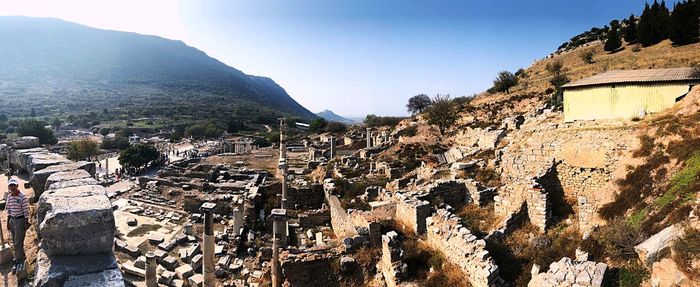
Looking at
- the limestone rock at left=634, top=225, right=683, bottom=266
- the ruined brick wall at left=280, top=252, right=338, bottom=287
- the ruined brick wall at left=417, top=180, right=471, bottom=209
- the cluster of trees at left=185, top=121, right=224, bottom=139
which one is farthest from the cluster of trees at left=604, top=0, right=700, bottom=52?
the cluster of trees at left=185, top=121, right=224, bottom=139

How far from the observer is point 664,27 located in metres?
45.4

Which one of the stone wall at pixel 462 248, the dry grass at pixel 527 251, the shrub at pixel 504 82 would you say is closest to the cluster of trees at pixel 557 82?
the shrub at pixel 504 82

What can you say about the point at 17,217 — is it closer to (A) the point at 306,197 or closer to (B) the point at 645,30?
(A) the point at 306,197

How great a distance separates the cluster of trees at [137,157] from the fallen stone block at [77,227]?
165ft

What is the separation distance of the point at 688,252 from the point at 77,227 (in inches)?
314

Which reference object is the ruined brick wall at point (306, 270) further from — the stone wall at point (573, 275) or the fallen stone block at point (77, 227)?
the fallen stone block at point (77, 227)

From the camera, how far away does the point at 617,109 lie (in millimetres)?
16016

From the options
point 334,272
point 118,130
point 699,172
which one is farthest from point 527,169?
point 118,130

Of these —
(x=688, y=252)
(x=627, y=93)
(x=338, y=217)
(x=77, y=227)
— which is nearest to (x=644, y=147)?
(x=627, y=93)

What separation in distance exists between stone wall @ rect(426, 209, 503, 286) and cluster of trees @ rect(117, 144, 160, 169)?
47.0m

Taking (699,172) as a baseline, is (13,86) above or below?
above

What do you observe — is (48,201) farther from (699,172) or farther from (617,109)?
(617,109)

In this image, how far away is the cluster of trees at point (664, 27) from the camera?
40.4 m

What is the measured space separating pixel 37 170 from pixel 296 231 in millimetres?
12837
